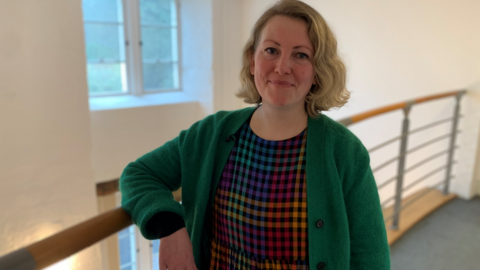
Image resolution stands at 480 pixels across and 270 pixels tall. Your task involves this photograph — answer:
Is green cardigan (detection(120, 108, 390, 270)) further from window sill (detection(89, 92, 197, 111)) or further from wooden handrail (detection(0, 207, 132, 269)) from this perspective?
window sill (detection(89, 92, 197, 111))

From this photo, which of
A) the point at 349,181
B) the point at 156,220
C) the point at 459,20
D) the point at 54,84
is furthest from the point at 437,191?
the point at 54,84

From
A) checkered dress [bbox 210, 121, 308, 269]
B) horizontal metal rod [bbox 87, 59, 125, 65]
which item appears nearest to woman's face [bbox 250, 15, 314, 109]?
checkered dress [bbox 210, 121, 308, 269]

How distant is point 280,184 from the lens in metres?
0.78

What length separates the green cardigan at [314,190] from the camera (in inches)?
29.8

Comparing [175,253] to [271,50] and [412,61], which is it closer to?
[271,50]

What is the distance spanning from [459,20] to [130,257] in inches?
144

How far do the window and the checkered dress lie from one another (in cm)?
337

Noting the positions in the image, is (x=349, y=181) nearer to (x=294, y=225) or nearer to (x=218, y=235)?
(x=294, y=225)

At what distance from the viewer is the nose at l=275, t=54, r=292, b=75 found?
761 mm

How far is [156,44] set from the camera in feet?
13.6

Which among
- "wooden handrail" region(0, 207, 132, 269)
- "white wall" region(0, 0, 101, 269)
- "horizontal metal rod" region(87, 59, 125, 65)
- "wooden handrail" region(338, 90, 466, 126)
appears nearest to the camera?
"wooden handrail" region(0, 207, 132, 269)

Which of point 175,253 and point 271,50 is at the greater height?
point 271,50

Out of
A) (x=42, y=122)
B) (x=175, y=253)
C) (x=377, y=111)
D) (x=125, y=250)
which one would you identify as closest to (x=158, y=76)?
(x=42, y=122)

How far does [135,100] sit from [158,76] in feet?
1.60
